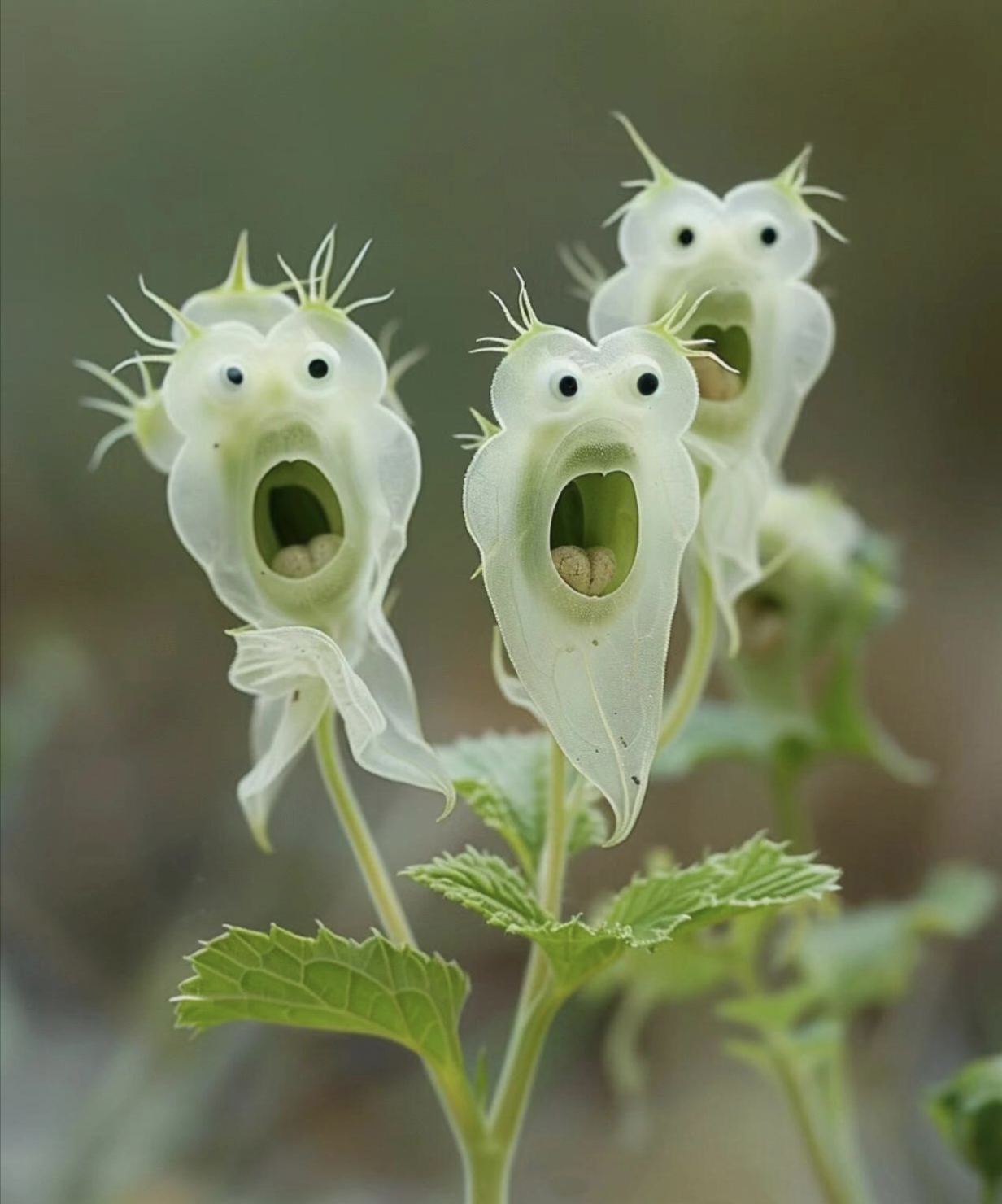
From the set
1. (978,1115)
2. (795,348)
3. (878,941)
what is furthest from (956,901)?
(795,348)

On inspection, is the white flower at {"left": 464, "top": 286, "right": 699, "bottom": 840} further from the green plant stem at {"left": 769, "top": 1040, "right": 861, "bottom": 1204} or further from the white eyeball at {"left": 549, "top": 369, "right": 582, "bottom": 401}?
the green plant stem at {"left": 769, "top": 1040, "right": 861, "bottom": 1204}

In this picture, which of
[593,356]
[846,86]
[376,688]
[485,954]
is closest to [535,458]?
[593,356]

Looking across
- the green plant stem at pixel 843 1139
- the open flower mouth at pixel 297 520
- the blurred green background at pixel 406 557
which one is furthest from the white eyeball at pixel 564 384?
the green plant stem at pixel 843 1139

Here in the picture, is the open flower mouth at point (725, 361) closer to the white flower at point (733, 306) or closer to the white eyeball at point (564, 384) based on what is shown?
the white flower at point (733, 306)

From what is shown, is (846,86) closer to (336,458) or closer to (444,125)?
(444,125)

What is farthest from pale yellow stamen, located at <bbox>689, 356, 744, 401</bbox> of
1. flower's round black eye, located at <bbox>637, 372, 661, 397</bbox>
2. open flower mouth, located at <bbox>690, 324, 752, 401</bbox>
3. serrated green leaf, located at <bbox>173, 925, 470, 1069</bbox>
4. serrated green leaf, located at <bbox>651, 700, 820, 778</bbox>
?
serrated green leaf, located at <bbox>651, 700, 820, 778</bbox>
